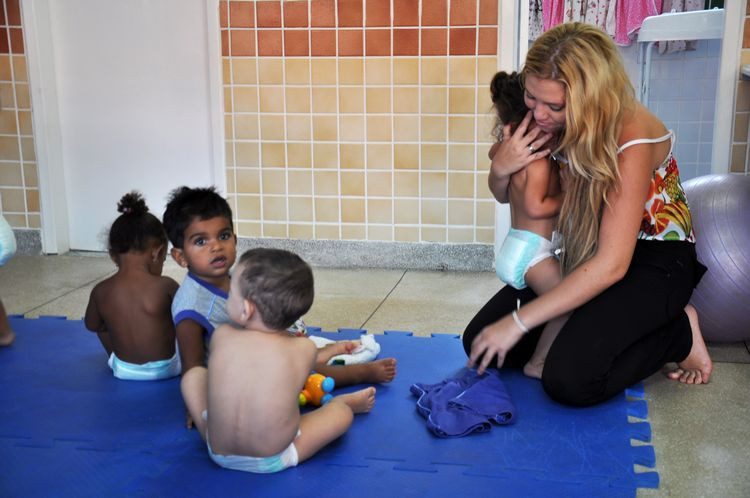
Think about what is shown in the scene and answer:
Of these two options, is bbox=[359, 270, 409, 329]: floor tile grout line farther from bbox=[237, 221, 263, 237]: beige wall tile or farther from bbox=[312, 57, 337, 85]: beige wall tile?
bbox=[312, 57, 337, 85]: beige wall tile

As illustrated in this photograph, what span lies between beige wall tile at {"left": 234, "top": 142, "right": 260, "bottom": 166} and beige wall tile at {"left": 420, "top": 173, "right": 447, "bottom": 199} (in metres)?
0.84

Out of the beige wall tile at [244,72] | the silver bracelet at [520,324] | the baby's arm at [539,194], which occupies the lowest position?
the silver bracelet at [520,324]

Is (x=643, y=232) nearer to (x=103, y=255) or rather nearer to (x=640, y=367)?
(x=640, y=367)

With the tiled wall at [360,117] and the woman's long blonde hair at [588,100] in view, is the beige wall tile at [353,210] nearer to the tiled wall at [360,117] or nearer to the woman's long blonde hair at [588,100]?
the tiled wall at [360,117]

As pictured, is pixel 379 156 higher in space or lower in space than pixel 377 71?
lower

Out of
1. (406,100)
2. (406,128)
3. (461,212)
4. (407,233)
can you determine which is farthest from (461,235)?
(406,100)

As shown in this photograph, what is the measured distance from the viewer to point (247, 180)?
4344 mm

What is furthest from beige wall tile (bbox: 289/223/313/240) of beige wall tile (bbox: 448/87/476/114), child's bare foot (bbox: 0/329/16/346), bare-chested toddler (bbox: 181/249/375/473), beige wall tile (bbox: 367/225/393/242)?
bare-chested toddler (bbox: 181/249/375/473)

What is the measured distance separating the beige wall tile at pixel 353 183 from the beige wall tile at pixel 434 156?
0.32 metres

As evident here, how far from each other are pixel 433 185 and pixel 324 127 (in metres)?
0.60

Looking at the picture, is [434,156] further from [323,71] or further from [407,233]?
[323,71]

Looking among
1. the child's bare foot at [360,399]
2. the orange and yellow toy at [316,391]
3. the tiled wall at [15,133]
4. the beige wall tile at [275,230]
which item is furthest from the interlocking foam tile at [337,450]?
the tiled wall at [15,133]

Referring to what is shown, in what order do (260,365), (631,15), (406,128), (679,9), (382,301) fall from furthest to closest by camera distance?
(631,15)
(679,9)
(406,128)
(382,301)
(260,365)

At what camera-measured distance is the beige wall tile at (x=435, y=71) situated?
4.04m
